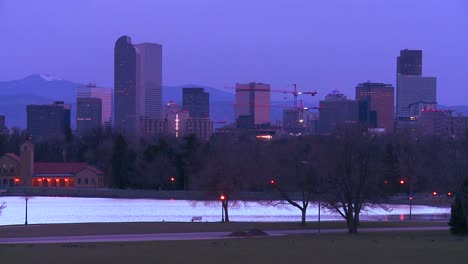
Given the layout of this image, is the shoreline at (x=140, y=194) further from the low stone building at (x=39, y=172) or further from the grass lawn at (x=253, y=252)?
the grass lawn at (x=253, y=252)

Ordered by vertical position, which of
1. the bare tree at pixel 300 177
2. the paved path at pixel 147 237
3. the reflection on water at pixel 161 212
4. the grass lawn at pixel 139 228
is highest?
the bare tree at pixel 300 177

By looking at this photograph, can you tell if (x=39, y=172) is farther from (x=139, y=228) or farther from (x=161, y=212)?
(x=139, y=228)

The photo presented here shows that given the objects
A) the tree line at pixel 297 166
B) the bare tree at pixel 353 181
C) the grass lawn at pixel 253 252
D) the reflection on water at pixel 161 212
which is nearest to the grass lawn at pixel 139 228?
the tree line at pixel 297 166

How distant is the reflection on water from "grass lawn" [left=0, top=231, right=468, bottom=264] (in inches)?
1046

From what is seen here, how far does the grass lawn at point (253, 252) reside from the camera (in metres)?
26.2

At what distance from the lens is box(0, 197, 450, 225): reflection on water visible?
206ft

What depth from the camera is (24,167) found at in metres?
115

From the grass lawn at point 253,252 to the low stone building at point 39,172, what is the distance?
79.0 metres

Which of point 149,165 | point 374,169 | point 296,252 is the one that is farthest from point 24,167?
point 296,252

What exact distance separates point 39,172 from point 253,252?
9080cm

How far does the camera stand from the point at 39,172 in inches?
4552

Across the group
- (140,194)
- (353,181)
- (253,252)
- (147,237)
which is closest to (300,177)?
(353,181)

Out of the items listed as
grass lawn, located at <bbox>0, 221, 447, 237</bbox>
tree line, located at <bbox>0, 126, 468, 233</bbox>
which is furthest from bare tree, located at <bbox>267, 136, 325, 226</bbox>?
grass lawn, located at <bbox>0, 221, 447, 237</bbox>

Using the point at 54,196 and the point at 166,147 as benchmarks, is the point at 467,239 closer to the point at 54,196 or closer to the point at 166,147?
the point at 166,147
